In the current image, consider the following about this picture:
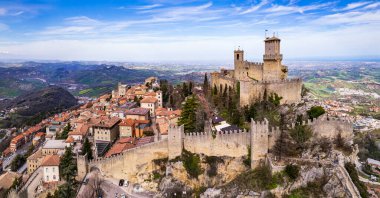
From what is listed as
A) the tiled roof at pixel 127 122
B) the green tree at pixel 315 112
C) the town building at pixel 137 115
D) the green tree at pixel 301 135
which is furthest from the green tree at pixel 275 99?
the tiled roof at pixel 127 122

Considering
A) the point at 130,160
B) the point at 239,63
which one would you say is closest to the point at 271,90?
the point at 239,63

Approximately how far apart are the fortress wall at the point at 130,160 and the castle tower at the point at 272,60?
57.7ft

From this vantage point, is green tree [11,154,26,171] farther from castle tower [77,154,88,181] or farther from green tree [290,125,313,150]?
green tree [290,125,313,150]

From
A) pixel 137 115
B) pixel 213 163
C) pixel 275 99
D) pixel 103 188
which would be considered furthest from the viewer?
pixel 137 115

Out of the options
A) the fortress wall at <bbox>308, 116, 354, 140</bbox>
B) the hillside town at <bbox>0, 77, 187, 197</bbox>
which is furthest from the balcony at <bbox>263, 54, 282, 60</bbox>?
the hillside town at <bbox>0, 77, 187, 197</bbox>

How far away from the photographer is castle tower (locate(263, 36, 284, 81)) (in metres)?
41.4

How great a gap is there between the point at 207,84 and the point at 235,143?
23.4 meters

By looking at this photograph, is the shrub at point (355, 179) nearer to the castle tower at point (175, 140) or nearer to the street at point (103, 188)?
the castle tower at point (175, 140)

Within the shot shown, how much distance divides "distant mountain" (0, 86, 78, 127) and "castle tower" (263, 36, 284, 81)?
3897 inches

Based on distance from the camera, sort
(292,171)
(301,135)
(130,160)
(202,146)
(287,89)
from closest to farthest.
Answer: (292,171)
(301,135)
(202,146)
(130,160)
(287,89)

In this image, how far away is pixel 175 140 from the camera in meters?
33.7

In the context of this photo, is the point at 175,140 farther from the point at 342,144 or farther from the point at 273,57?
the point at 273,57

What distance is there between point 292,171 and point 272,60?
17328 mm

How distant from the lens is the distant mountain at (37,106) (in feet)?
411
